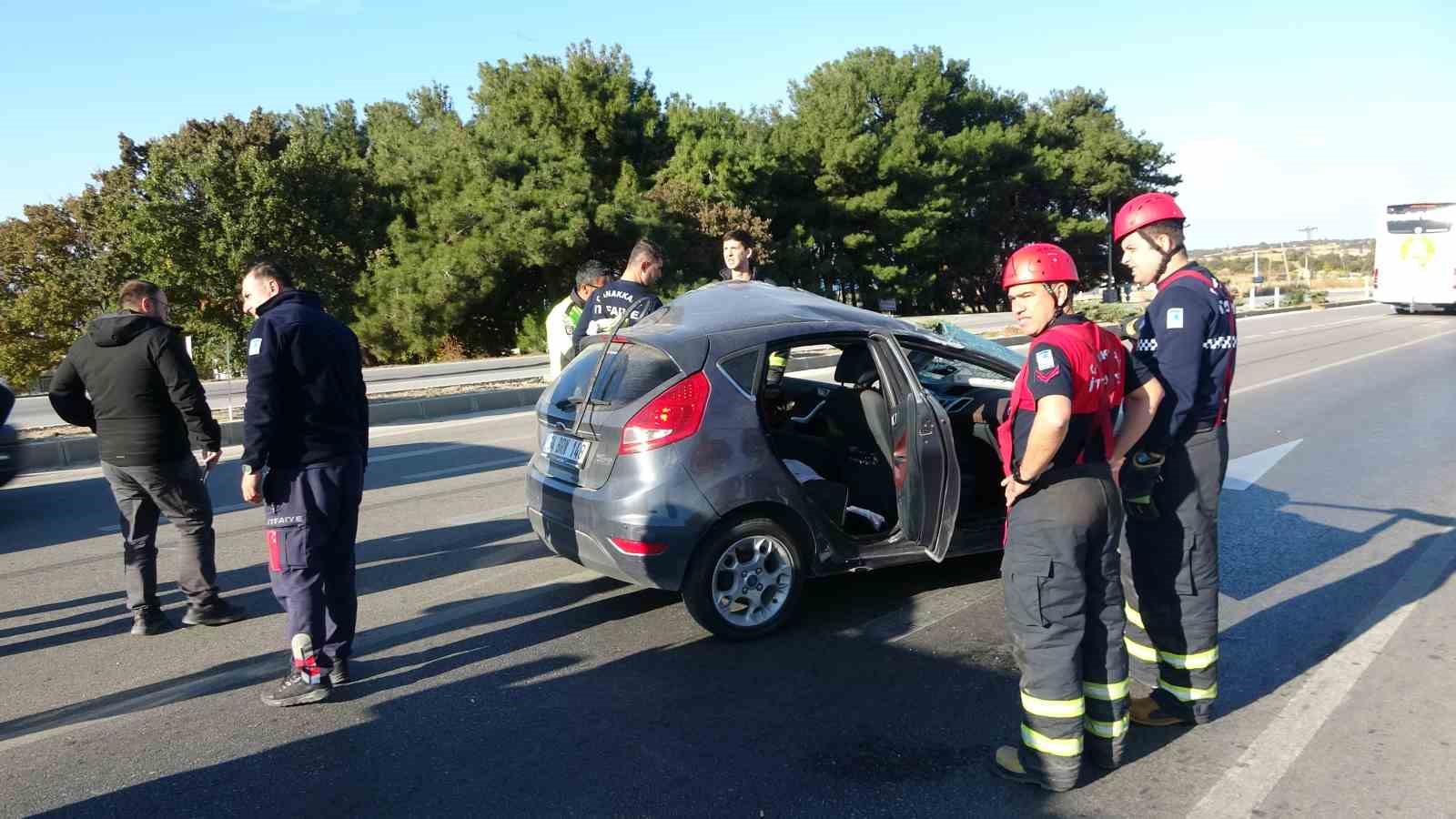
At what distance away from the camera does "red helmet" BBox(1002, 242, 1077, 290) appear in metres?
3.19

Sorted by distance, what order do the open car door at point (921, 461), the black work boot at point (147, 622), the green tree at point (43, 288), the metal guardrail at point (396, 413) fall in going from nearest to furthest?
1. the open car door at point (921, 461)
2. the black work boot at point (147, 622)
3. the metal guardrail at point (396, 413)
4. the green tree at point (43, 288)

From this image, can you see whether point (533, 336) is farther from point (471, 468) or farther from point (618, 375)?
point (618, 375)

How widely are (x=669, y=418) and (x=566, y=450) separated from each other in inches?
28.5

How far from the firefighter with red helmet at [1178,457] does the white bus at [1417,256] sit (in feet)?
104

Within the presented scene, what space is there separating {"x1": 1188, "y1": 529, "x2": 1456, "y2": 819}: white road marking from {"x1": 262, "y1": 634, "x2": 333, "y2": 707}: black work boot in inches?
129

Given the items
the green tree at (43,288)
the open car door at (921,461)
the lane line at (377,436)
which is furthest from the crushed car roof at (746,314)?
the green tree at (43,288)

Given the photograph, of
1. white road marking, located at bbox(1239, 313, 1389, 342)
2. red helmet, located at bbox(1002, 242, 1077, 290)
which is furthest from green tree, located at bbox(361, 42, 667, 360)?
red helmet, located at bbox(1002, 242, 1077, 290)

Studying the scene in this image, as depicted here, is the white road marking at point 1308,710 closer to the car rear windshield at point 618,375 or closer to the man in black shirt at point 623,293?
the car rear windshield at point 618,375

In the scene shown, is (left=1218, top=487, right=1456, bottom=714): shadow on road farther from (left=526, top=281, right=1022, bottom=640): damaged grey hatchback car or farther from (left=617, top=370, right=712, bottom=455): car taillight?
(left=617, top=370, right=712, bottom=455): car taillight

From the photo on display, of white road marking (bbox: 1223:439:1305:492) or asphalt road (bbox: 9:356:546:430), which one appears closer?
white road marking (bbox: 1223:439:1305:492)

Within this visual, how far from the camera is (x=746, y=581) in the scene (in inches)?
180

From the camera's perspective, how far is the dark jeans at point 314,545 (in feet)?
13.4

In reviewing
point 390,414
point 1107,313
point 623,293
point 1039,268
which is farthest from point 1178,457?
point 1107,313

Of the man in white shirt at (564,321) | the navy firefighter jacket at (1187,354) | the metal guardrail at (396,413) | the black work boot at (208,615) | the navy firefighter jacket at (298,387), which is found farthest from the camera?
the metal guardrail at (396,413)
